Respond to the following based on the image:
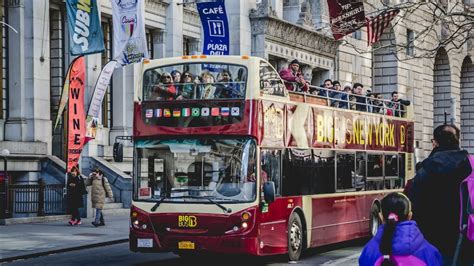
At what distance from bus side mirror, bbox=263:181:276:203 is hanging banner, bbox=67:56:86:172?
13091mm

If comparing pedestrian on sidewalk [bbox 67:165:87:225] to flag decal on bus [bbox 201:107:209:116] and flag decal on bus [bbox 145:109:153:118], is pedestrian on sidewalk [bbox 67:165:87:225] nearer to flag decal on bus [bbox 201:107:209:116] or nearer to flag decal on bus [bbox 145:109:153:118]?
flag decal on bus [bbox 145:109:153:118]

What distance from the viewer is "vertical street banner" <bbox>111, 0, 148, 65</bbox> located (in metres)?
26.2

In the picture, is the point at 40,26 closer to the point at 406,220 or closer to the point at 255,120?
the point at 255,120

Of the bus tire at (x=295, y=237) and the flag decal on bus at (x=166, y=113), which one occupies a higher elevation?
the flag decal on bus at (x=166, y=113)

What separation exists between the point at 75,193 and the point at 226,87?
1171 cm

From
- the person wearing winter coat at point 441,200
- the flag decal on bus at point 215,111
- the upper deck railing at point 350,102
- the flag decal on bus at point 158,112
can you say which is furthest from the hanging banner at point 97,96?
the person wearing winter coat at point 441,200

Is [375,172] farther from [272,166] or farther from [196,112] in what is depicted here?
[196,112]

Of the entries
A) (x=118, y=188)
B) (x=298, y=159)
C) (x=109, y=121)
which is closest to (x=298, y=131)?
(x=298, y=159)

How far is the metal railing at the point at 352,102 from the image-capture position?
18.4 m

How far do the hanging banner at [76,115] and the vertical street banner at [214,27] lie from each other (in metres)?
4.45

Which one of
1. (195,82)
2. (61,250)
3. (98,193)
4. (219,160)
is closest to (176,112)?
(195,82)

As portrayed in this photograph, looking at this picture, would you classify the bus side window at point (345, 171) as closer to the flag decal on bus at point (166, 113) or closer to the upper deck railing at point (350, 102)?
the upper deck railing at point (350, 102)

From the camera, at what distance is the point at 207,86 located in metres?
15.8

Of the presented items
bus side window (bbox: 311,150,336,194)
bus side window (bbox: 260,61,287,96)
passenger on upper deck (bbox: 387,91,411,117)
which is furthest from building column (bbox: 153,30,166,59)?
bus side window (bbox: 260,61,287,96)
